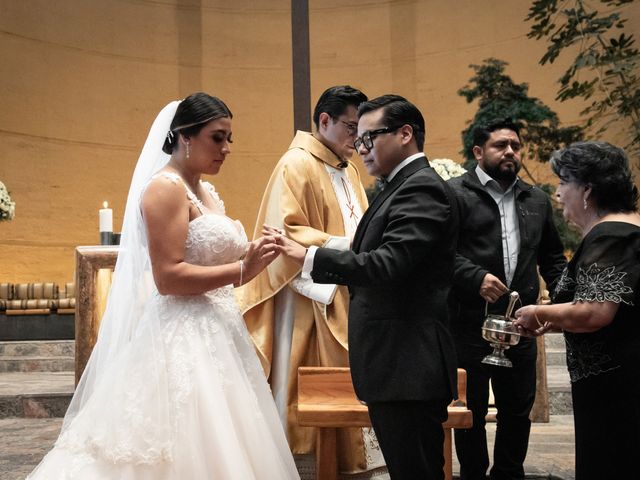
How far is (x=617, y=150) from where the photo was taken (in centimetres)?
249

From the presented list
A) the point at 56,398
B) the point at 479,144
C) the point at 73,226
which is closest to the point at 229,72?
the point at 73,226

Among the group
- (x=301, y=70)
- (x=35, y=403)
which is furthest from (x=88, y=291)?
(x=301, y=70)

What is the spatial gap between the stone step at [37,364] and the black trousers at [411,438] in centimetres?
547

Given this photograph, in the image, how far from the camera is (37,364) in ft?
23.5

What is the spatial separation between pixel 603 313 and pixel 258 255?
3.72 ft

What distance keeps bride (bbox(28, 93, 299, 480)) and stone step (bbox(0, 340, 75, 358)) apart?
4838 mm

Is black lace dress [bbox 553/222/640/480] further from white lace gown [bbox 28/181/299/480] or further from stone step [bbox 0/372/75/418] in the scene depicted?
stone step [bbox 0/372/75/418]

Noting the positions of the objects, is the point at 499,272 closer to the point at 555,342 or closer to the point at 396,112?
the point at 396,112

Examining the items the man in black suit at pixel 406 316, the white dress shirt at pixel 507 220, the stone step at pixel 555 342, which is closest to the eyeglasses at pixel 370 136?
the man in black suit at pixel 406 316

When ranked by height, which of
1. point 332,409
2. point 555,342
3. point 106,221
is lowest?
point 555,342

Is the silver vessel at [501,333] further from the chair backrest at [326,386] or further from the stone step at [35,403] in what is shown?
the stone step at [35,403]

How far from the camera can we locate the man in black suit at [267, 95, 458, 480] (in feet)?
7.32

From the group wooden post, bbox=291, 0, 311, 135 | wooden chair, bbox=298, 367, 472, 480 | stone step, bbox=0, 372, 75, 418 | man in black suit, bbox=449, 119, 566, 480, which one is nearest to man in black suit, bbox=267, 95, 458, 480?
wooden chair, bbox=298, 367, 472, 480

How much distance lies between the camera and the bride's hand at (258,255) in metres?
2.64
